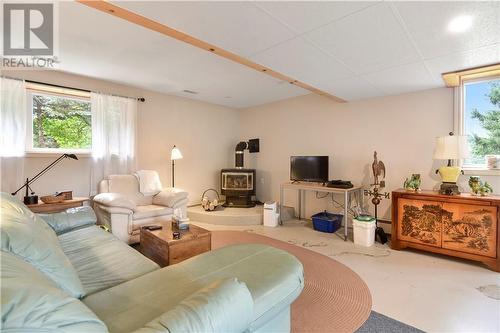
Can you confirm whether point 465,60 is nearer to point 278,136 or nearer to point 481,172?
point 481,172

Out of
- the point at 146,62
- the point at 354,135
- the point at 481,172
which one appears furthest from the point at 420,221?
the point at 146,62

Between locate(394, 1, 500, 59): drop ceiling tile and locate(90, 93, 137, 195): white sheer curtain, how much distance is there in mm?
3913

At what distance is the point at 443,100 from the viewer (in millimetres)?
3391

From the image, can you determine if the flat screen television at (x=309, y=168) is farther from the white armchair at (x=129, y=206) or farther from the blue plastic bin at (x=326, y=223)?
the white armchair at (x=129, y=206)

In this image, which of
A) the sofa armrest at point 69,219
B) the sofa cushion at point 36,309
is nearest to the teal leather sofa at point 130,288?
the sofa cushion at point 36,309

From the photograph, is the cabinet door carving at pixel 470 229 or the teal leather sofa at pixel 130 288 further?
the cabinet door carving at pixel 470 229

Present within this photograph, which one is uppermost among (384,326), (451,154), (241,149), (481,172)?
(241,149)

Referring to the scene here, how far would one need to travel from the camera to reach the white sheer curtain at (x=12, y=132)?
3.07m

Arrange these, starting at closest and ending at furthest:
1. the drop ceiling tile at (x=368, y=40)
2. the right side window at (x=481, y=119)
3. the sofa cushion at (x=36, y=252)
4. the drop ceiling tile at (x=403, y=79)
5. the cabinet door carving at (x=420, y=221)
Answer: the sofa cushion at (x=36, y=252), the drop ceiling tile at (x=368, y=40), the drop ceiling tile at (x=403, y=79), the cabinet door carving at (x=420, y=221), the right side window at (x=481, y=119)

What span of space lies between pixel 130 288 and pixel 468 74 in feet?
13.0

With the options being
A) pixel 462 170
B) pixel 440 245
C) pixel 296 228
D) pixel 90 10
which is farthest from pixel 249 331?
pixel 462 170

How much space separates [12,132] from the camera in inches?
123

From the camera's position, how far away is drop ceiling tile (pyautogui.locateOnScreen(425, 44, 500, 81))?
236 centimetres

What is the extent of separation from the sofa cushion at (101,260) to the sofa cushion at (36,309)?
0.77 m
